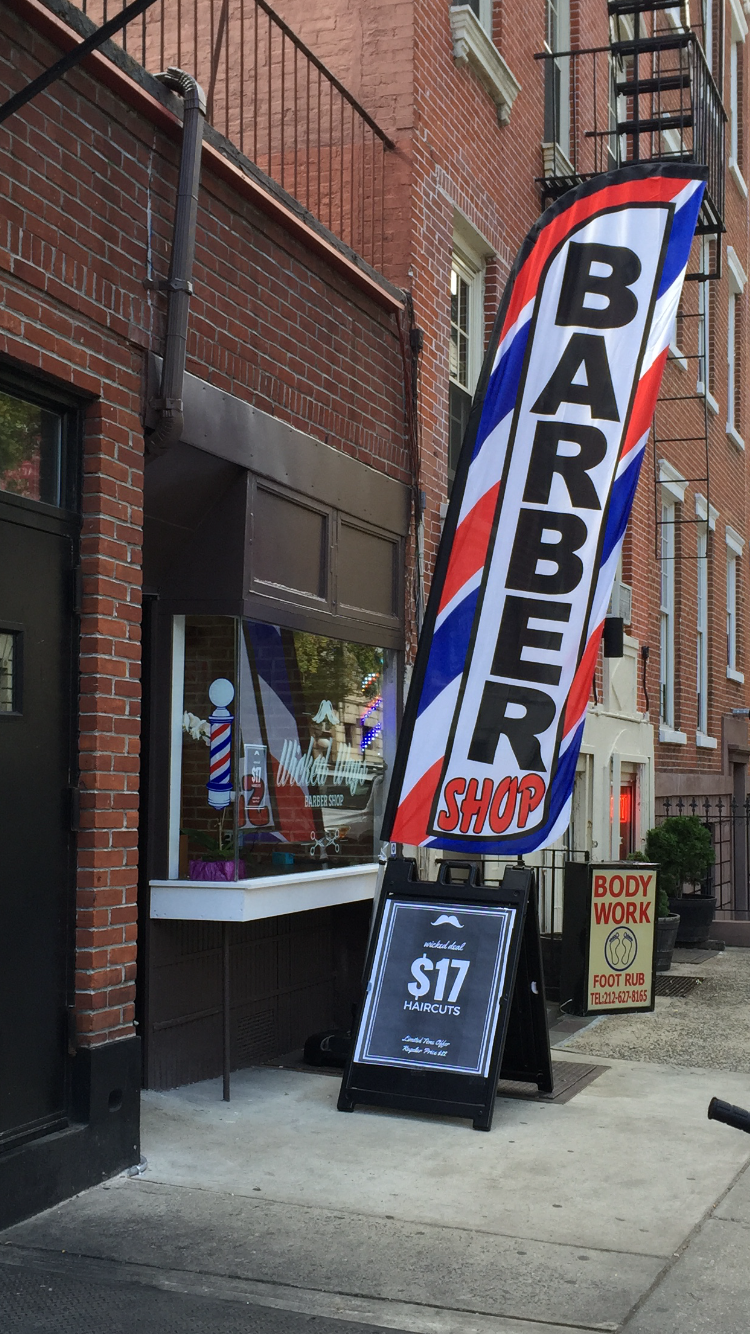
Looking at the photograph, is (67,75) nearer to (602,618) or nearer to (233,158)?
(233,158)


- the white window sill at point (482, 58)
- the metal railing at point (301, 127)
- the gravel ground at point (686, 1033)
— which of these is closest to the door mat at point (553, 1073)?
the gravel ground at point (686, 1033)

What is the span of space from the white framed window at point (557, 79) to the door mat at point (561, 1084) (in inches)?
305

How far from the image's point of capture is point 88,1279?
439cm

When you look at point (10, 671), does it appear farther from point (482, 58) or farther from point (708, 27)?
point (708, 27)


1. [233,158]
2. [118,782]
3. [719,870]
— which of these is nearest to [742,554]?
[719,870]

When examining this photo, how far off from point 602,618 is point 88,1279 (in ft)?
14.0

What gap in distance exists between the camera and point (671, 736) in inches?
605

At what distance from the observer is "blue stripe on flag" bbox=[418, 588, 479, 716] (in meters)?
7.41

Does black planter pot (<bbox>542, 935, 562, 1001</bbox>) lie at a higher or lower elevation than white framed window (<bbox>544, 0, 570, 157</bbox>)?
lower

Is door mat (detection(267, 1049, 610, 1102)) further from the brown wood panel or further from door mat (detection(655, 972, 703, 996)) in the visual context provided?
door mat (detection(655, 972, 703, 996))

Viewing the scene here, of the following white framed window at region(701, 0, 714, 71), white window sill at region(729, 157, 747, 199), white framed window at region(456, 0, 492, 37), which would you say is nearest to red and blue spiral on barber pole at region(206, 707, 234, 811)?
white framed window at region(456, 0, 492, 37)

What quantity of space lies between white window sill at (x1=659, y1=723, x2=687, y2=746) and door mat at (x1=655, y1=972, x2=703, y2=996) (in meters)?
4.20

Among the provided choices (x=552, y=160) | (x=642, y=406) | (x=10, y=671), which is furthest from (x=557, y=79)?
(x=10, y=671)

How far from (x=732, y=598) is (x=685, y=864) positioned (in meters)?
7.21
